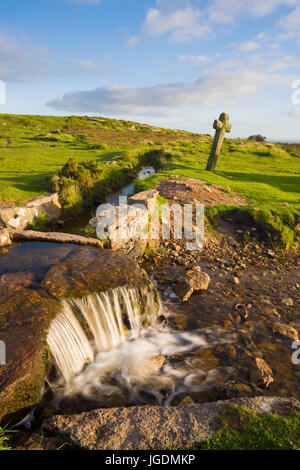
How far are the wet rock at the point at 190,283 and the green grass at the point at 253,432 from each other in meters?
4.34

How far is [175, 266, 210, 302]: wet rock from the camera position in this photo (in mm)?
7742

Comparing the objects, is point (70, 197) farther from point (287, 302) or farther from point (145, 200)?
point (287, 302)

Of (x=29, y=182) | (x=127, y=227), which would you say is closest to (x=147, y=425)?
(x=127, y=227)

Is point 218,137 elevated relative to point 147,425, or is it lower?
elevated

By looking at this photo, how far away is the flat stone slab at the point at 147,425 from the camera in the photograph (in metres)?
3.09

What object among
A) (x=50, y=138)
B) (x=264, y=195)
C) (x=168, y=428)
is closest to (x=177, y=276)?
(x=168, y=428)

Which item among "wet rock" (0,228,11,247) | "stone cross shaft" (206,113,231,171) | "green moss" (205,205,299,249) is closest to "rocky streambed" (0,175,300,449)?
"wet rock" (0,228,11,247)

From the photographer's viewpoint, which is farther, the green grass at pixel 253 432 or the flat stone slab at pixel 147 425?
the flat stone slab at pixel 147 425

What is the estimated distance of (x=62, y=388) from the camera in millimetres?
4699

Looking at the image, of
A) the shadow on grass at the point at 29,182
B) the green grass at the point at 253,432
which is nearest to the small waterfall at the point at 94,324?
the green grass at the point at 253,432

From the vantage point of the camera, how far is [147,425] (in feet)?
10.9

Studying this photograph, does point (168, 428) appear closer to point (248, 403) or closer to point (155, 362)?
point (248, 403)

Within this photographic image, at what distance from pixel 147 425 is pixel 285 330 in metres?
4.78

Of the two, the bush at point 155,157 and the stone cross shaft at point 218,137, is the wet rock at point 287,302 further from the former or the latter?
the bush at point 155,157
